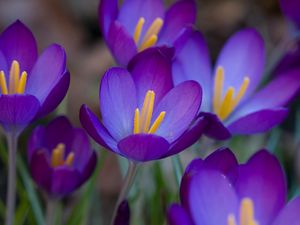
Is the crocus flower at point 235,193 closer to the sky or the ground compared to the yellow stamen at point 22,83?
closer to the ground

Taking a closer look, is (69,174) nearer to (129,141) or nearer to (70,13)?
(129,141)

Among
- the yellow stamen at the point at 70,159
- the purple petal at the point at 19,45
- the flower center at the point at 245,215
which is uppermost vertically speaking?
the purple petal at the point at 19,45

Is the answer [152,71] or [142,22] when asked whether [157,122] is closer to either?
[152,71]

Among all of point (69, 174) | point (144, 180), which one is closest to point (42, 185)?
point (69, 174)

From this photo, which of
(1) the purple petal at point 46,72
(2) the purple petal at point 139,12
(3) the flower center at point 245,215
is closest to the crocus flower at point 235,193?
(3) the flower center at point 245,215

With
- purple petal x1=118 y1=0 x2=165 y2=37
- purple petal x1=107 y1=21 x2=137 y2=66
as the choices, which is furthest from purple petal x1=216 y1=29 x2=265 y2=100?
purple petal x1=107 y1=21 x2=137 y2=66

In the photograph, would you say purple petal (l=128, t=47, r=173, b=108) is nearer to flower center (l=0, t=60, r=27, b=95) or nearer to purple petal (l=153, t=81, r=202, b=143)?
purple petal (l=153, t=81, r=202, b=143)

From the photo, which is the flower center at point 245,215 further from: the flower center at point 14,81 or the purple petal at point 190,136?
the flower center at point 14,81
